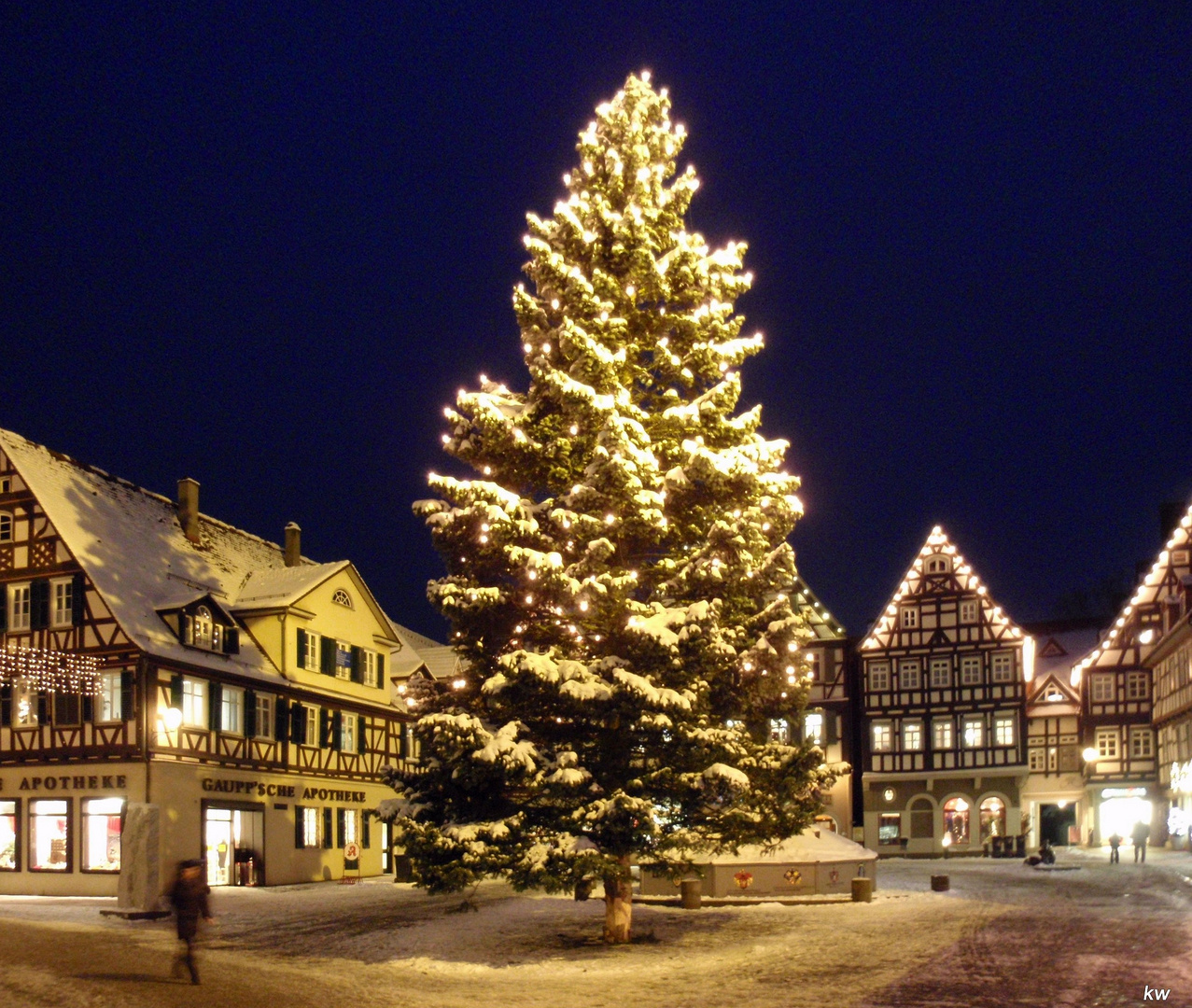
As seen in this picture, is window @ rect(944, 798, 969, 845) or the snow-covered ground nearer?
the snow-covered ground

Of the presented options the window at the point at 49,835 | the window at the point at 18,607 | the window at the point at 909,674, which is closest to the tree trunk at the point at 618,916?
the window at the point at 49,835

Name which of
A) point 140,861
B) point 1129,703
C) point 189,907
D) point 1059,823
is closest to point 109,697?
point 140,861

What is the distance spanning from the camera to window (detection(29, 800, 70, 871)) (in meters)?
34.1

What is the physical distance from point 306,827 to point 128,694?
853 centimetres

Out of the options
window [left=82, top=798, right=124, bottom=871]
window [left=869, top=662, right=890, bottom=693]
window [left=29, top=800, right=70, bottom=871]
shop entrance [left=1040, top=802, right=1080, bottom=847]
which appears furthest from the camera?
window [left=869, top=662, right=890, bottom=693]

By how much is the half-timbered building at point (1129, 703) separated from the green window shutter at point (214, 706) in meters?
35.2

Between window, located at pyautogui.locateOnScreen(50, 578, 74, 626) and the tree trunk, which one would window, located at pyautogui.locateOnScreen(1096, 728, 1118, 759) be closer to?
the tree trunk

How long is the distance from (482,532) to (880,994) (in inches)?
340

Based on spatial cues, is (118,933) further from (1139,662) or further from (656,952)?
(1139,662)

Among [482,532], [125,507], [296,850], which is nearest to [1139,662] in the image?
[296,850]

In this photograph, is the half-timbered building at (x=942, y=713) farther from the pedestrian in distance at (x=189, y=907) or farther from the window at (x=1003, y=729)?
the pedestrian in distance at (x=189, y=907)

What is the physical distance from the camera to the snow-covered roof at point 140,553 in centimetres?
3522

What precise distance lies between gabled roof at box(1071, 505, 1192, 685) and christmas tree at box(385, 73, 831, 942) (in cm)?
3694

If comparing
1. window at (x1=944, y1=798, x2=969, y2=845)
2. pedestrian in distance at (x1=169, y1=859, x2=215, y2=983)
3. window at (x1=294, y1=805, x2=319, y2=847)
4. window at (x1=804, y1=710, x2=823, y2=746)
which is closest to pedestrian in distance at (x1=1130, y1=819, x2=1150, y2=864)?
window at (x1=944, y1=798, x2=969, y2=845)
